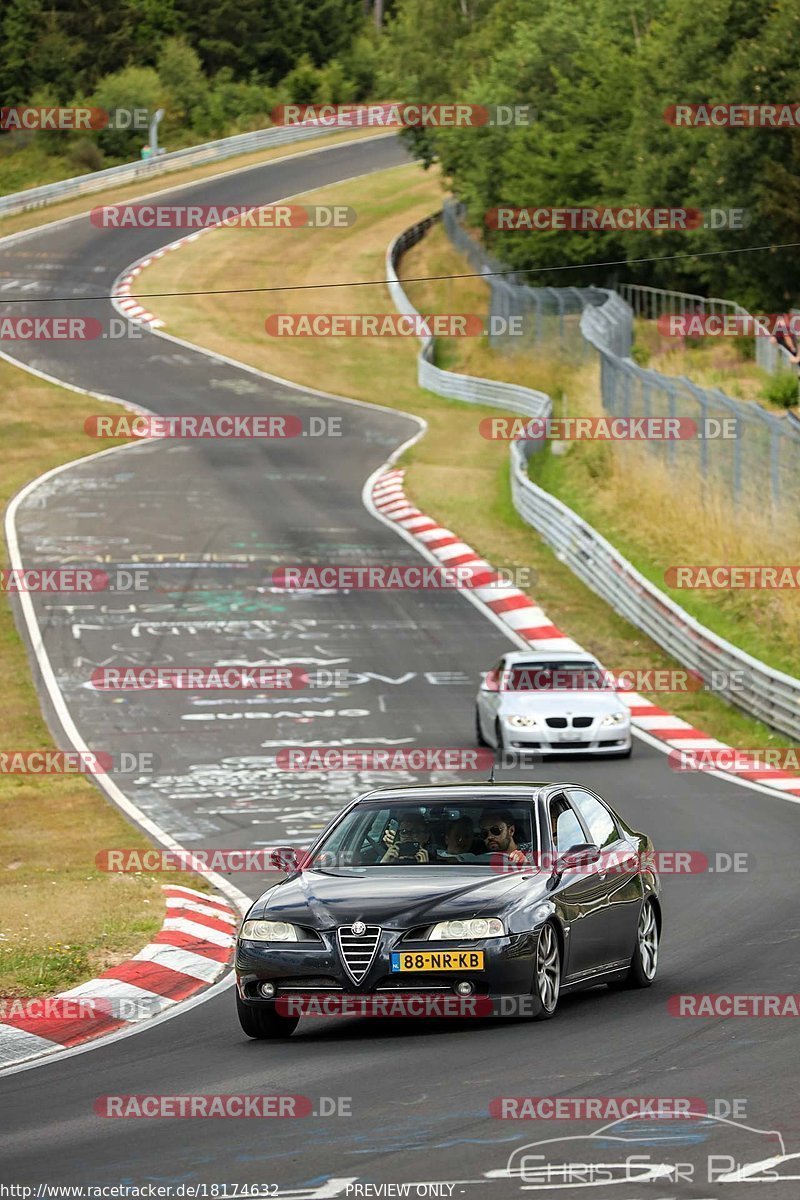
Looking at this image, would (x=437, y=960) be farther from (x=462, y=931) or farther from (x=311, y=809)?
(x=311, y=809)

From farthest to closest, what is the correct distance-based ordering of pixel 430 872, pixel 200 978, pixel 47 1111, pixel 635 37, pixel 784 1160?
pixel 635 37 → pixel 200 978 → pixel 430 872 → pixel 47 1111 → pixel 784 1160

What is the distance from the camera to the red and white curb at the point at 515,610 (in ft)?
81.5

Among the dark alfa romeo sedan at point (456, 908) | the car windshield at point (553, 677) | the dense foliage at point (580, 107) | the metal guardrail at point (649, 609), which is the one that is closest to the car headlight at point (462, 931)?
the dark alfa romeo sedan at point (456, 908)

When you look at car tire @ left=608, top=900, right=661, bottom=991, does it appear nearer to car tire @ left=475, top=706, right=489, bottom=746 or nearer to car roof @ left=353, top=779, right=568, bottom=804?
car roof @ left=353, top=779, right=568, bottom=804

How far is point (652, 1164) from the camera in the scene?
7516 mm

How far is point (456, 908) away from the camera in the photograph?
34.7 ft

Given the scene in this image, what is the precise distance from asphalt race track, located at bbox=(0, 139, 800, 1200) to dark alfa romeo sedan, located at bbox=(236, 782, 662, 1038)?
0.86ft

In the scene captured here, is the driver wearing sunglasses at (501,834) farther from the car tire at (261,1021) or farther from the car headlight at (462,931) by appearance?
the car tire at (261,1021)

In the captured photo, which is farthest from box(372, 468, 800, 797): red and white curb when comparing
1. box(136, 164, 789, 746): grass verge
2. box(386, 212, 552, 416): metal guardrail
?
box(386, 212, 552, 416): metal guardrail

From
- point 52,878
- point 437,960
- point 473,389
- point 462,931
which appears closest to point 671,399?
point 473,389

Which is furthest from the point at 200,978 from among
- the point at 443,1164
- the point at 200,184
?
the point at 200,184

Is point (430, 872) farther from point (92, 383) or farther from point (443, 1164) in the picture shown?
point (92, 383)

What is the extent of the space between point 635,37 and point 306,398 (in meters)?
19.5

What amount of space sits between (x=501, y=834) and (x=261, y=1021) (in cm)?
176
